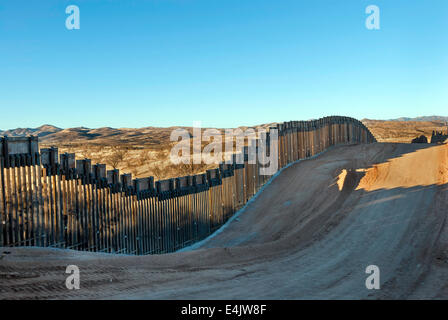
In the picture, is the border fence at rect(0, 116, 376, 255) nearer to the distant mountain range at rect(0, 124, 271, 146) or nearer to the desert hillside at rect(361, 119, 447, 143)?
the distant mountain range at rect(0, 124, 271, 146)

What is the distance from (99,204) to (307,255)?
6400 millimetres

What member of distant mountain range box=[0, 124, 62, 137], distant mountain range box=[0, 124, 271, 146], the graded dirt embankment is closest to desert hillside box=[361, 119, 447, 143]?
distant mountain range box=[0, 124, 271, 146]

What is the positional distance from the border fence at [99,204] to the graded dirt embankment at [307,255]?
34.1 inches

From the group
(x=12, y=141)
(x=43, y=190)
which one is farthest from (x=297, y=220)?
(x=12, y=141)

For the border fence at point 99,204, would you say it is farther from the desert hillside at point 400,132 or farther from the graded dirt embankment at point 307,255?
the desert hillside at point 400,132

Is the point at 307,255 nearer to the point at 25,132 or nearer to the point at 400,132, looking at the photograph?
the point at 400,132

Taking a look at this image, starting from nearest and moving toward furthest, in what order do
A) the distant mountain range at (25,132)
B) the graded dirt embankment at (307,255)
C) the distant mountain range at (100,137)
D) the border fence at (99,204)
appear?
the graded dirt embankment at (307,255) < the border fence at (99,204) < the distant mountain range at (100,137) < the distant mountain range at (25,132)

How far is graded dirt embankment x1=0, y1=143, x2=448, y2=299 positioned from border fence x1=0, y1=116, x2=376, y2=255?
2.84ft

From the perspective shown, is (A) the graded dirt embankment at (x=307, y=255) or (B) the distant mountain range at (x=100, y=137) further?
(B) the distant mountain range at (x=100, y=137)

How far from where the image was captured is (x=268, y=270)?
8203 mm

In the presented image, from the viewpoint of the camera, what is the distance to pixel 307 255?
31.5 feet

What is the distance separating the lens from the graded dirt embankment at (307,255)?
21.1 ft

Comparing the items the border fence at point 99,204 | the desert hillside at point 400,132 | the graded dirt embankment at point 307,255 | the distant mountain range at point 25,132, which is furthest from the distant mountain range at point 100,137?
the border fence at point 99,204

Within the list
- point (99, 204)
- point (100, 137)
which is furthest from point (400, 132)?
point (99, 204)
